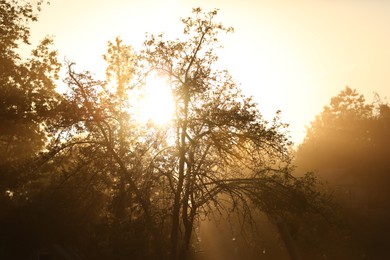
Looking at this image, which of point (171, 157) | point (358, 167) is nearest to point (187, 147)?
point (171, 157)

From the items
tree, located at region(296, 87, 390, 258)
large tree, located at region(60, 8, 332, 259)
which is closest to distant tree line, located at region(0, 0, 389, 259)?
large tree, located at region(60, 8, 332, 259)

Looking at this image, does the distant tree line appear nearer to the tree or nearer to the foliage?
the foliage

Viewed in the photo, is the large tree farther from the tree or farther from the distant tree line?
the tree

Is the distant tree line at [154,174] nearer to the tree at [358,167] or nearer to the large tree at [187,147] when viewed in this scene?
the large tree at [187,147]

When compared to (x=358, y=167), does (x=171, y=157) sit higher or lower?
lower

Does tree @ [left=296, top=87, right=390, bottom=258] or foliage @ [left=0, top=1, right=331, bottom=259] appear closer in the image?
foliage @ [left=0, top=1, right=331, bottom=259]

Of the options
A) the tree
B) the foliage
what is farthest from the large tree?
the tree

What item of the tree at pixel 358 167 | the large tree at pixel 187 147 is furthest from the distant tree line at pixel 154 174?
the tree at pixel 358 167

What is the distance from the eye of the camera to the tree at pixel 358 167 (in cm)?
2895

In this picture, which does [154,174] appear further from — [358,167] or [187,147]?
[358,167]

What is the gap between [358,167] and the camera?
123ft

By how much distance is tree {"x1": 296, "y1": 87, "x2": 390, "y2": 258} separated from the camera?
28953mm

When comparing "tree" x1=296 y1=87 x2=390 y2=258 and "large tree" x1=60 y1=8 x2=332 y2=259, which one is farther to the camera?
"tree" x1=296 y1=87 x2=390 y2=258

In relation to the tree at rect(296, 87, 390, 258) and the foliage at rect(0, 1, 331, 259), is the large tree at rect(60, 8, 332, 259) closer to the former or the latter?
the foliage at rect(0, 1, 331, 259)
